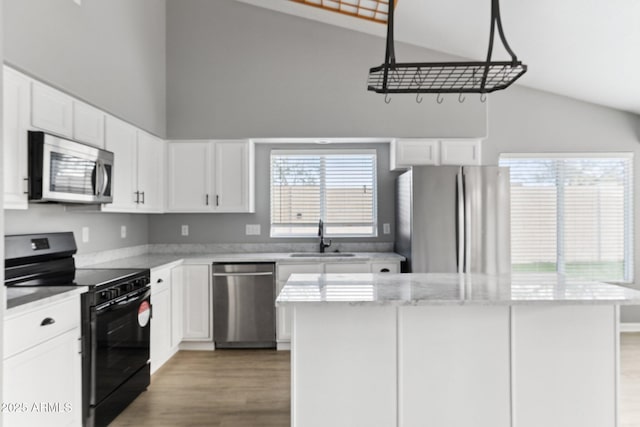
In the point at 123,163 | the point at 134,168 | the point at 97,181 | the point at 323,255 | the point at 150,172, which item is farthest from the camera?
the point at 323,255

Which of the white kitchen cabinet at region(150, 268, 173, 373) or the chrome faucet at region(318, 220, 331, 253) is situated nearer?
the white kitchen cabinet at region(150, 268, 173, 373)

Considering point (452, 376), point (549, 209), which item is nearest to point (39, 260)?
point (452, 376)

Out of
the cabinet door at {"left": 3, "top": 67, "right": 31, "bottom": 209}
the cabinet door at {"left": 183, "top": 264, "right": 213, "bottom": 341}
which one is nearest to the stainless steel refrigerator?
the cabinet door at {"left": 183, "top": 264, "right": 213, "bottom": 341}

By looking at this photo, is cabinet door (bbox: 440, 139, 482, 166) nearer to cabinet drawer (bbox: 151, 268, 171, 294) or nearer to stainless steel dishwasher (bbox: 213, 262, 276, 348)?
stainless steel dishwasher (bbox: 213, 262, 276, 348)

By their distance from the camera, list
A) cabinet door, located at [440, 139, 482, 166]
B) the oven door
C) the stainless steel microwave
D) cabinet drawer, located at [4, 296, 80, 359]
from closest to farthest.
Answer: cabinet drawer, located at [4, 296, 80, 359] → the stainless steel microwave → the oven door → cabinet door, located at [440, 139, 482, 166]

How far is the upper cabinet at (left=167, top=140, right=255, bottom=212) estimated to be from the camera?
14.4ft

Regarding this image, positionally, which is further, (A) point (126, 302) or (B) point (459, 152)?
(B) point (459, 152)

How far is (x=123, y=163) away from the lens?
3502 mm

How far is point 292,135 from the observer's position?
14.4 ft

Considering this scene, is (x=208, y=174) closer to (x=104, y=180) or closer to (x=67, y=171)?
(x=104, y=180)

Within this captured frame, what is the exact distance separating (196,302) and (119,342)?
4.47 feet

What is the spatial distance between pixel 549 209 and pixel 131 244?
180 inches

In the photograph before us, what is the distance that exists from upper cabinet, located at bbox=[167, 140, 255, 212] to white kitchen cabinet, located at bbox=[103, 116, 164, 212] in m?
0.17

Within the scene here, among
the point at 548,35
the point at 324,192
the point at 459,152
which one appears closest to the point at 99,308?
the point at 324,192
